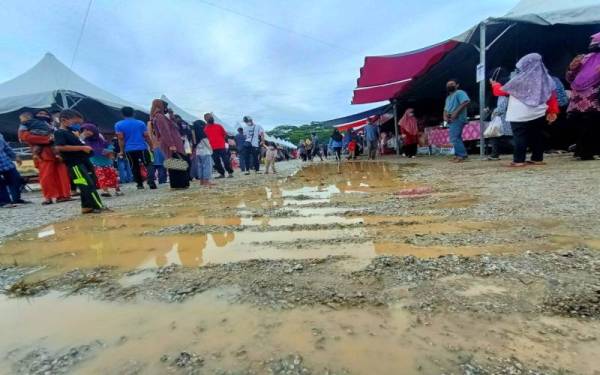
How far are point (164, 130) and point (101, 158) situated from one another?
111cm

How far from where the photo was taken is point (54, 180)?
5.11 m

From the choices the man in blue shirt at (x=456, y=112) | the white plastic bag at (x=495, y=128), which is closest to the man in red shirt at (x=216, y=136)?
the man in blue shirt at (x=456, y=112)

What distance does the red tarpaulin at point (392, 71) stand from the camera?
8.02 meters

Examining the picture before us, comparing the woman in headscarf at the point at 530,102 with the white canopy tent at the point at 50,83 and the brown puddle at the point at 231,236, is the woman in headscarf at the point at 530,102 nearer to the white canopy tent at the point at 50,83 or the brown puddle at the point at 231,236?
the brown puddle at the point at 231,236

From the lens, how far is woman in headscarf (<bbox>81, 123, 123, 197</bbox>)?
5.03m

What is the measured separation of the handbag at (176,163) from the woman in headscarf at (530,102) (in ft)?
16.6

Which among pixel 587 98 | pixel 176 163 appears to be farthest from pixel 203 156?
pixel 587 98

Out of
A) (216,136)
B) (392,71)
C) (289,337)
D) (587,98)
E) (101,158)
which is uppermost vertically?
(392,71)

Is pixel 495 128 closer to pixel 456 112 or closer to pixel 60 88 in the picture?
pixel 456 112

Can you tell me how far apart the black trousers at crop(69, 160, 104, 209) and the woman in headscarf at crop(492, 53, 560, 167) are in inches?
209

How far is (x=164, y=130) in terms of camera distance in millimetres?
5336

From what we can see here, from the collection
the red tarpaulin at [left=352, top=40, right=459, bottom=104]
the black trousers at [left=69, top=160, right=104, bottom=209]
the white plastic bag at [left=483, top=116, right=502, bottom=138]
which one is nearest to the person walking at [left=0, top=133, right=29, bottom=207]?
the black trousers at [left=69, top=160, right=104, bottom=209]

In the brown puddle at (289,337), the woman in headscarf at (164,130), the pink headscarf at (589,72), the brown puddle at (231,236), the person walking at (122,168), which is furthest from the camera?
the person walking at (122,168)

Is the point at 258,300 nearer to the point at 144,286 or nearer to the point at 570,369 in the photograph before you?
the point at 144,286
